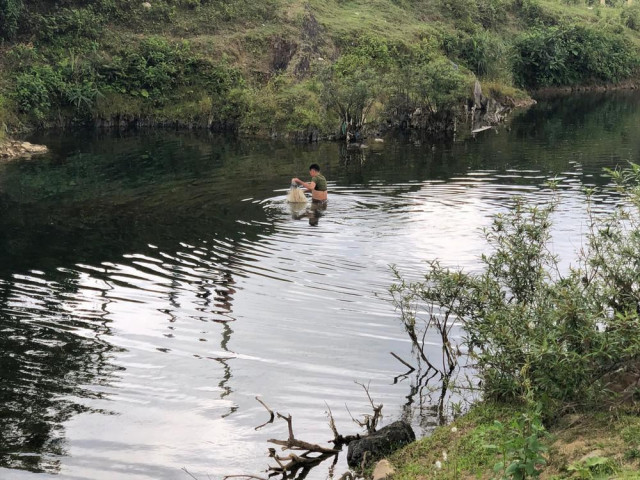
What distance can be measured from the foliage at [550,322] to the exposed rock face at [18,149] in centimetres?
3225

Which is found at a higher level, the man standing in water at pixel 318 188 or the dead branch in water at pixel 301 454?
the man standing in water at pixel 318 188

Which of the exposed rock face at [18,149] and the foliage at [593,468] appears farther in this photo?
the exposed rock face at [18,149]

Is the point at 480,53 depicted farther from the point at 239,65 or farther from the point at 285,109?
the point at 285,109

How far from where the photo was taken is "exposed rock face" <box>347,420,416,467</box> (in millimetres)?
9242

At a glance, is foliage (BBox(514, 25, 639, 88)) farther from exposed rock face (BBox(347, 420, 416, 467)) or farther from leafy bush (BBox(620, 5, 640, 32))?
exposed rock face (BBox(347, 420, 416, 467))

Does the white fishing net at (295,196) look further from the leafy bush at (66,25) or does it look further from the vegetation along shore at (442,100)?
the leafy bush at (66,25)

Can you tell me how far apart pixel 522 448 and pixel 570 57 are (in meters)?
71.6

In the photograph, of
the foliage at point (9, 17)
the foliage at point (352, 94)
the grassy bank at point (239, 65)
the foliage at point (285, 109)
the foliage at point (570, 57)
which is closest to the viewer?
the foliage at point (352, 94)

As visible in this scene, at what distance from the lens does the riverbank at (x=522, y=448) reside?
7242 mm

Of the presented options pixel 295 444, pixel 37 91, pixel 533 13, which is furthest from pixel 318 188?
pixel 533 13

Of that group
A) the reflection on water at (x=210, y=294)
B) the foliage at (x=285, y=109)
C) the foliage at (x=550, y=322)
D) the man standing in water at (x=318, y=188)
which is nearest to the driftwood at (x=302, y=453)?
the reflection on water at (x=210, y=294)

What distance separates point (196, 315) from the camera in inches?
596

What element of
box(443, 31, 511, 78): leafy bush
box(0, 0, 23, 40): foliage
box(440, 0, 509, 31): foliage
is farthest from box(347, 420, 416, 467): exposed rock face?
box(440, 0, 509, 31): foliage

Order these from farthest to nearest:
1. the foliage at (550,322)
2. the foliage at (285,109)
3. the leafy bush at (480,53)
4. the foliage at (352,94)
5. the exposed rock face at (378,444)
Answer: the leafy bush at (480,53) < the foliage at (285,109) < the foliage at (352,94) < the exposed rock face at (378,444) < the foliage at (550,322)
